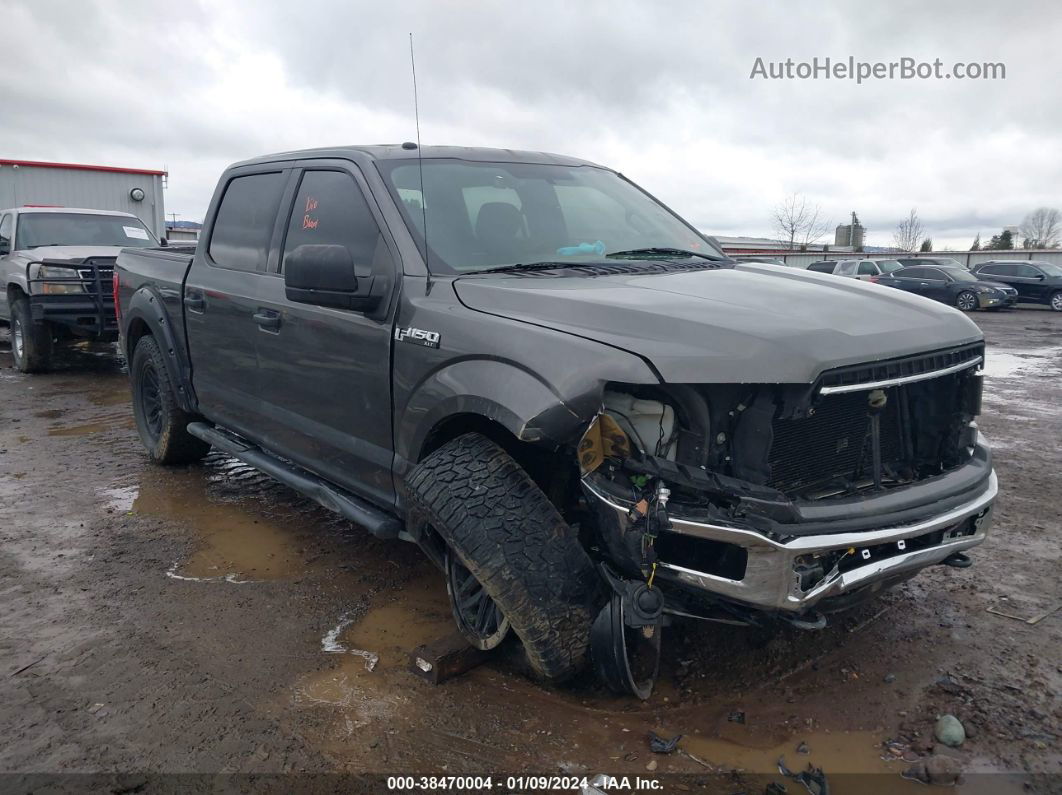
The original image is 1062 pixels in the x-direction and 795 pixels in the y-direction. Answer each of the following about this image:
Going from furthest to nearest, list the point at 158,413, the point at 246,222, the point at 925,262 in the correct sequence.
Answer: the point at 925,262, the point at 158,413, the point at 246,222

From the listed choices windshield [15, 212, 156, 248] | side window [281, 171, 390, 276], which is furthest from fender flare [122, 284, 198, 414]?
windshield [15, 212, 156, 248]

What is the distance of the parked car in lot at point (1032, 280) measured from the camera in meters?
23.6

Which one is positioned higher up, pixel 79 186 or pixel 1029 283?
pixel 79 186

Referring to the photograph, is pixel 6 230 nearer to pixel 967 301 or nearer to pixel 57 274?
pixel 57 274

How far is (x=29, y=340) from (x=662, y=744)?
9902 mm

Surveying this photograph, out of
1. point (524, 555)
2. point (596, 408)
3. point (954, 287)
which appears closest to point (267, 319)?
point (524, 555)

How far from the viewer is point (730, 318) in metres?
2.64

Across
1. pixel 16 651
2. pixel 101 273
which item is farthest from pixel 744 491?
pixel 101 273

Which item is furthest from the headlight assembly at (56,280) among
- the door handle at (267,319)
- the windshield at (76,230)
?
the door handle at (267,319)

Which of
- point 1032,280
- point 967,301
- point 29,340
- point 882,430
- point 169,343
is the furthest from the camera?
point 1032,280

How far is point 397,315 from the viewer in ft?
10.7

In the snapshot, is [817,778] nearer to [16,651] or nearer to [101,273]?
[16,651]

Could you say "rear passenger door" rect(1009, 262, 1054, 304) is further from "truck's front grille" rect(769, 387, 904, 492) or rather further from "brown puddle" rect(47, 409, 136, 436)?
"truck's front grille" rect(769, 387, 904, 492)

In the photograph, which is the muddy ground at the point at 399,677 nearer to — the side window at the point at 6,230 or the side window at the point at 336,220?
the side window at the point at 336,220
